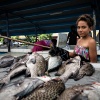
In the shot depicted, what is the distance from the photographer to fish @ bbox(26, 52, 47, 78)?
2500 mm

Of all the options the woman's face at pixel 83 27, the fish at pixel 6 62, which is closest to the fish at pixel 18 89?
the fish at pixel 6 62

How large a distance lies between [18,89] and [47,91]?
25cm

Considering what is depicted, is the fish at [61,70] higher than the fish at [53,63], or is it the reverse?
the fish at [53,63]

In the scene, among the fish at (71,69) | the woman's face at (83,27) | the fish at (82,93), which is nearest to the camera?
the fish at (82,93)

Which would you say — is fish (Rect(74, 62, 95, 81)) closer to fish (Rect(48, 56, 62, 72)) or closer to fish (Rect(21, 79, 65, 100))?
fish (Rect(48, 56, 62, 72))

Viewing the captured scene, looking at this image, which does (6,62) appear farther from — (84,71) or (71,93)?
(71,93)

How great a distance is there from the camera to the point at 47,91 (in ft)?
5.88

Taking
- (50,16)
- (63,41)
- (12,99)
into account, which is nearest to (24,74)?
(12,99)

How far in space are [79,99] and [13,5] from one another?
257 inches

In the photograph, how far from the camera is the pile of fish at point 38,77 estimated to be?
1772 millimetres

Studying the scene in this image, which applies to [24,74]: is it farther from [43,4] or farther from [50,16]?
[50,16]

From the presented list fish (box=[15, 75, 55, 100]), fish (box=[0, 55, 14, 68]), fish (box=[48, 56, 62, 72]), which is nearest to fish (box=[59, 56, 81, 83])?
fish (box=[48, 56, 62, 72])

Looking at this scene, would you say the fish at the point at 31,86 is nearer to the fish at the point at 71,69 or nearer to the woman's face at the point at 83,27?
the fish at the point at 71,69

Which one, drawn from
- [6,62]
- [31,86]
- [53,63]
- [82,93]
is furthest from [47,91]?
[6,62]
